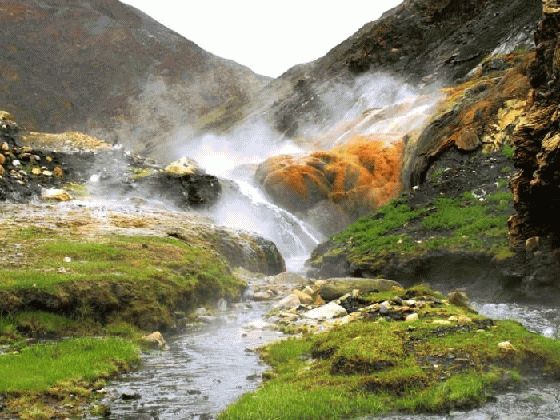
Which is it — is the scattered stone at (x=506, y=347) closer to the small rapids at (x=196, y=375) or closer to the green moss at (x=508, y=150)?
the small rapids at (x=196, y=375)

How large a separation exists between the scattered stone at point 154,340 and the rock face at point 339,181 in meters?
27.1

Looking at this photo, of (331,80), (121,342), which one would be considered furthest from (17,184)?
(331,80)

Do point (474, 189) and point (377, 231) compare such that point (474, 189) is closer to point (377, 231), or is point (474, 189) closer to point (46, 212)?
point (377, 231)

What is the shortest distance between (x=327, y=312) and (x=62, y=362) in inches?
333

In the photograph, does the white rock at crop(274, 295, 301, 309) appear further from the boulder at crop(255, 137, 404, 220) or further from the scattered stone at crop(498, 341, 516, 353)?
the boulder at crop(255, 137, 404, 220)

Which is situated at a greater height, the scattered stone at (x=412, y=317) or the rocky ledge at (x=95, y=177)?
the rocky ledge at (x=95, y=177)

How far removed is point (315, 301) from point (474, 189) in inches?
413

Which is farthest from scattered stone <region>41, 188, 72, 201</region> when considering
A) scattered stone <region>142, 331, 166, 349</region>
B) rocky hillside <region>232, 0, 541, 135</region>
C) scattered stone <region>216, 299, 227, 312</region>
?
rocky hillside <region>232, 0, 541, 135</region>

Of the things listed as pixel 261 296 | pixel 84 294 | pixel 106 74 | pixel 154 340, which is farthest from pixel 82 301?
pixel 106 74

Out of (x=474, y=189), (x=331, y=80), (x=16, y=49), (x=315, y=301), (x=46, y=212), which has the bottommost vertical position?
(x=315, y=301)

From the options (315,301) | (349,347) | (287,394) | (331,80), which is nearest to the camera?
(287,394)

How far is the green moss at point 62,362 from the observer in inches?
439

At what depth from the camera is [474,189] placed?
2705 cm

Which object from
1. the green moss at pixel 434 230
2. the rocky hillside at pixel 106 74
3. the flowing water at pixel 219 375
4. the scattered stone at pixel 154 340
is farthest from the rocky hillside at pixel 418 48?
the scattered stone at pixel 154 340
